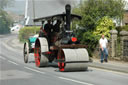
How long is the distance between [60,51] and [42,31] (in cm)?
258

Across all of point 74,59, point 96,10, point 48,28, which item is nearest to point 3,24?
point 96,10

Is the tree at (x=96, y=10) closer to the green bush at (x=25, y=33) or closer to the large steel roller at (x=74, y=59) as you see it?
the large steel roller at (x=74, y=59)

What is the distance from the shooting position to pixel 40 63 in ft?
53.0

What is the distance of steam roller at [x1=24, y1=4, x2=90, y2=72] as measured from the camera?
14.0 metres

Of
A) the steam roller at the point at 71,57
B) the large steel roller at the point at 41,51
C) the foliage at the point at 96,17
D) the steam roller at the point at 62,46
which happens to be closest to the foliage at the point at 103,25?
the foliage at the point at 96,17

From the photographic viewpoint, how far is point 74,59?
1390 centimetres

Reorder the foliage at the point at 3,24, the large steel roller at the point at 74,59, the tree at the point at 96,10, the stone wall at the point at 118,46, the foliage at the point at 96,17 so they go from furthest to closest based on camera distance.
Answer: the foliage at the point at 3,24
the tree at the point at 96,10
the foliage at the point at 96,17
the stone wall at the point at 118,46
the large steel roller at the point at 74,59

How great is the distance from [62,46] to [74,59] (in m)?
0.82

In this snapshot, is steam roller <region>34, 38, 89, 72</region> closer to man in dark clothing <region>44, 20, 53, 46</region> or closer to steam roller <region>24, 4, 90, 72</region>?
steam roller <region>24, 4, 90, 72</region>

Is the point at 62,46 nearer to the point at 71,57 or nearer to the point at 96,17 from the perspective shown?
the point at 71,57

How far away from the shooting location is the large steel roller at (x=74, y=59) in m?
13.8

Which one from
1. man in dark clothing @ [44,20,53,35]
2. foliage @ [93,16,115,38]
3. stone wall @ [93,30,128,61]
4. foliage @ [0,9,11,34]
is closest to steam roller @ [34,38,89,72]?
man in dark clothing @ [44,20,53,35]

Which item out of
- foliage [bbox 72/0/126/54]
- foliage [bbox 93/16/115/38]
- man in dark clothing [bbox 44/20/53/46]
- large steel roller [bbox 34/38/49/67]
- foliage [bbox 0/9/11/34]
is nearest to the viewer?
large steel roller [bbox 34/38/49/67]

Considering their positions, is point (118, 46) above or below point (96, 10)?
below
